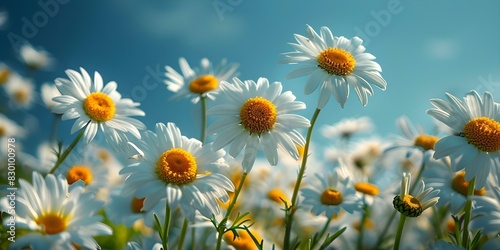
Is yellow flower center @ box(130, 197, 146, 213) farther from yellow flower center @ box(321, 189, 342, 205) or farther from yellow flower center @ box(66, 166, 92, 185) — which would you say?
yellow flower center @ box(321, 189, 342, 205)

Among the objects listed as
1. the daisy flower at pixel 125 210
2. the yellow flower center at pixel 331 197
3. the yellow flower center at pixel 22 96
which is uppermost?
the yellow flower center at pixel 22 96

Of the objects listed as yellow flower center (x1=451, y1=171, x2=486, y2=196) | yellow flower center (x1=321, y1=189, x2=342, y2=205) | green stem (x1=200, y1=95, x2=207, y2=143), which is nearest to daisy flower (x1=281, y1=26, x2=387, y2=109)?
green stem (x1=200, y1=95, x2=207, y2=143)

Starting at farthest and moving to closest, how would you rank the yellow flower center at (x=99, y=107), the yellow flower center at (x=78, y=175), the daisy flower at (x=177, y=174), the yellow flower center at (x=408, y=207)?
1. the yellow flower center at (x=78, y=175)
2. the yellow flower center at (x=99, y=107)
3. the yellow flower center at (x=408, y=207)
4. the daisy flower at (x=177, y=174)

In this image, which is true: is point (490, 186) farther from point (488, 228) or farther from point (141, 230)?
point (141, 230)

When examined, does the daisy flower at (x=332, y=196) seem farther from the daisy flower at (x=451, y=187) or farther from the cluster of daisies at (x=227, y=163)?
the daisy flower at (x=451, y=187)

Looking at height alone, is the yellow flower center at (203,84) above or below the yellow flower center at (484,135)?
above

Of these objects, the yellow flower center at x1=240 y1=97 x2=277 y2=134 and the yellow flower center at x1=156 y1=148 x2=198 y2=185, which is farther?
the yellow flower center at x1=240 y1=97 x2=277 y2=134

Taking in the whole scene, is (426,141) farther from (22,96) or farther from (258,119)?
(22,96)

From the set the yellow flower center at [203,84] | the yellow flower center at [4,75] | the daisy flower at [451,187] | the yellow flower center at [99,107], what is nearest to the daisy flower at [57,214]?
the yellow flower center at [99,107]
